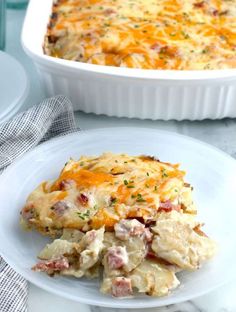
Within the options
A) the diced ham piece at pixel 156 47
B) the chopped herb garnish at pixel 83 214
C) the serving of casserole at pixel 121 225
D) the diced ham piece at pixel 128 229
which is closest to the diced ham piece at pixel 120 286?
the serving of casserole at pixel 121 225

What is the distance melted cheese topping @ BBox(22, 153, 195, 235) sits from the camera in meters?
2.11

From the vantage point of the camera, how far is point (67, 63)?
2.71 metres

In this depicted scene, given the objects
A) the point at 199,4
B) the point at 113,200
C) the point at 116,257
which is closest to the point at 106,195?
the point at 113,200

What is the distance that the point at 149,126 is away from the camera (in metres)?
2.92

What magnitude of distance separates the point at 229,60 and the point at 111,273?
1.17 meters

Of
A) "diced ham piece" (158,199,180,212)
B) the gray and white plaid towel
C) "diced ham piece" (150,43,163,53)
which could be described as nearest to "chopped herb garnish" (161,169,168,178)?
"diced ham piece" (158,199,180,212)

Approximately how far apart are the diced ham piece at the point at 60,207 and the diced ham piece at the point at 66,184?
0.07 m

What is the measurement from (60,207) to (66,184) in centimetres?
11

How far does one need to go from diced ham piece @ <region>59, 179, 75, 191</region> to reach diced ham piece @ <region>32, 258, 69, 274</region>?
28 cm

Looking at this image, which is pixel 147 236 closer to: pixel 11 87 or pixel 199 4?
pixel 11 87

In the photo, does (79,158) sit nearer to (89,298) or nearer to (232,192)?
(232,192)

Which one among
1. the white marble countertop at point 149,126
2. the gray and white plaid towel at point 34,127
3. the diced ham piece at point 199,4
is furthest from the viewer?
the diced ham piece at point 199,4

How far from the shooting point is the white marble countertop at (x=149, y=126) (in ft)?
6.87

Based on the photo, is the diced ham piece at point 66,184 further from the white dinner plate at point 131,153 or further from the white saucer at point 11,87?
the white saucer at point 11,87
